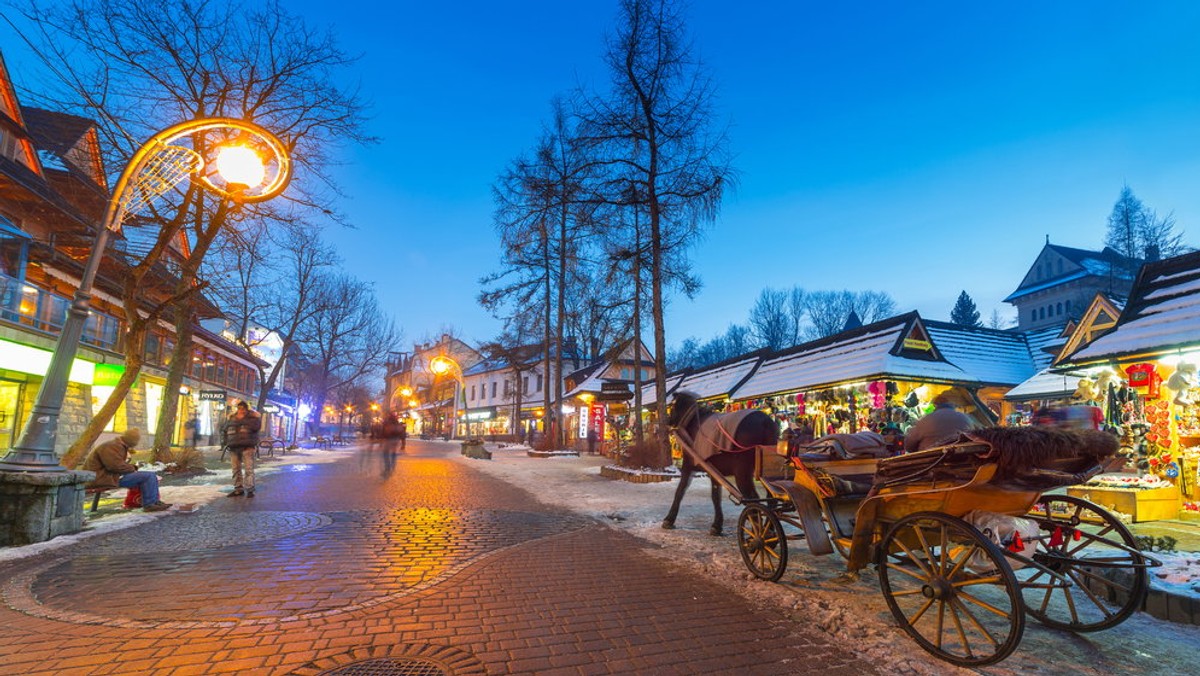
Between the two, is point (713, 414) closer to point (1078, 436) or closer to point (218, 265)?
point (1078, 436)

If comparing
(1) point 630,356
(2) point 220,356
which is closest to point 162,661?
(2) point 220,356

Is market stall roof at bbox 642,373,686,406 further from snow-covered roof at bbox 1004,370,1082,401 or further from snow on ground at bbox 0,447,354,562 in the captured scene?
snow on ground at bbox 0,447,354,562

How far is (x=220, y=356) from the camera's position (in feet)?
118

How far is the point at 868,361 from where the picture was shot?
1524 centimetres

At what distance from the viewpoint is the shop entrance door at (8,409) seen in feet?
56.2

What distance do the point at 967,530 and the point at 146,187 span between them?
1070 centimetres

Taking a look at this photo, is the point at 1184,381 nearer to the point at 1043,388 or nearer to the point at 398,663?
the point at 1043,388

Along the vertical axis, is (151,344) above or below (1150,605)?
above

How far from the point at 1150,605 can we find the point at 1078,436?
7.67 ft

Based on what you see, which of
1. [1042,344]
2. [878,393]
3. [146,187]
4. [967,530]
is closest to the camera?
[967,530]

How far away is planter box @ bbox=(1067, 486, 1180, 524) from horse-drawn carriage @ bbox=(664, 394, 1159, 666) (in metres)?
3.76

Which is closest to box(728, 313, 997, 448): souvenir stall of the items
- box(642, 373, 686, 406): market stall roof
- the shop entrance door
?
box(642, 373, 686, 406): market stall roof

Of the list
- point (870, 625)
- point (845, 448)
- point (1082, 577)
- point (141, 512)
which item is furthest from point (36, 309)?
point (1082, 577)

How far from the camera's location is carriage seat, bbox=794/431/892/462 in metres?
5.20
